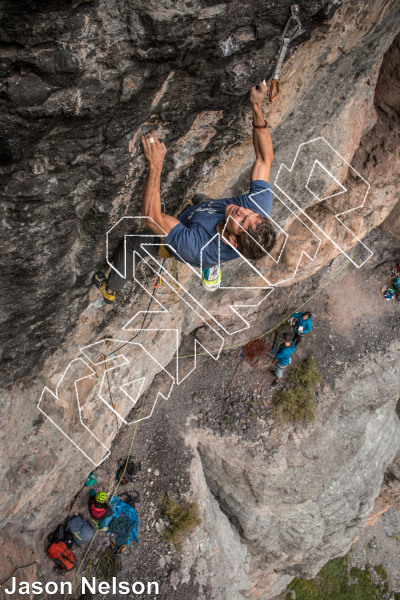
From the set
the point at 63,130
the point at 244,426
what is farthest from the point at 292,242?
the point at 63,130

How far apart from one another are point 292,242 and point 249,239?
356 centimetres

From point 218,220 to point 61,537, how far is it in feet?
20.4

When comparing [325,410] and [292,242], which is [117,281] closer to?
[292,242]

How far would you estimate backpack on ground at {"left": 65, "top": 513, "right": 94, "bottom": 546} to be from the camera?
7.19 m

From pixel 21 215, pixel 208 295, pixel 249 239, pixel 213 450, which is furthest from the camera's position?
pixel 213 450

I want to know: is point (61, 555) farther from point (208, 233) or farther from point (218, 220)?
point (218, 220)

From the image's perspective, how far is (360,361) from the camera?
9156 mm

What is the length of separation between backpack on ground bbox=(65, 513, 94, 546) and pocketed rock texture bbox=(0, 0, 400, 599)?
1.58 feet

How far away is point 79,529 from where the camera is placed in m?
7.21

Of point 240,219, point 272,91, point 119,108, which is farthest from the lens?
point 272,91

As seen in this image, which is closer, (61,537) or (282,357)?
(61,537)

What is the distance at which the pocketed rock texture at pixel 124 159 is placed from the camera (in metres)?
2.59

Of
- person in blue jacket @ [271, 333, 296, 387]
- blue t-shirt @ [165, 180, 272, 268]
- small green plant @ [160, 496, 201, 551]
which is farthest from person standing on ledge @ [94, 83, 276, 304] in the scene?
small green plant @ [160, 496, 201, 551]
